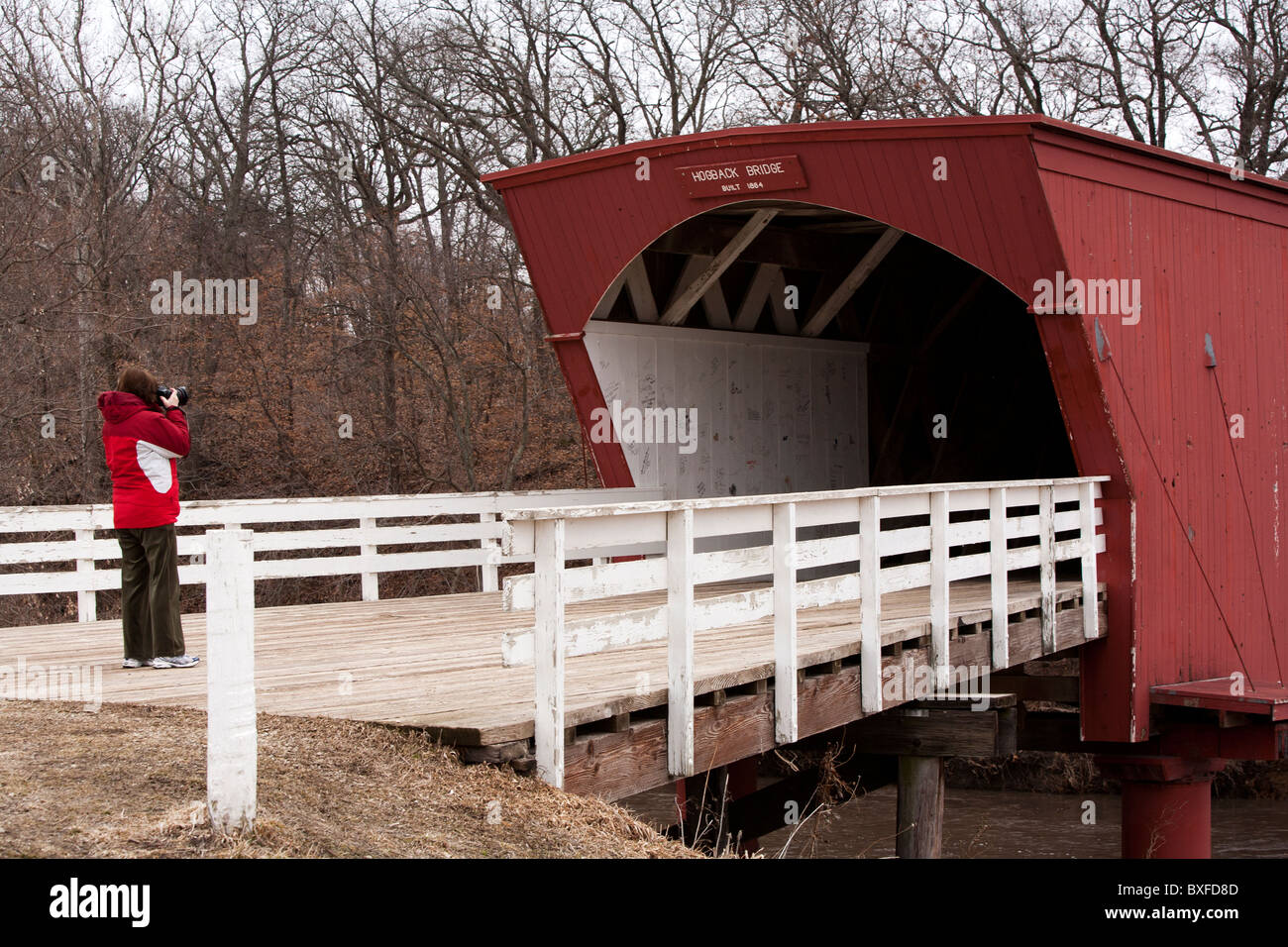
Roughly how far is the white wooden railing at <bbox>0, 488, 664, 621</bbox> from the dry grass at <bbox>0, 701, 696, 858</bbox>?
2.77 metres

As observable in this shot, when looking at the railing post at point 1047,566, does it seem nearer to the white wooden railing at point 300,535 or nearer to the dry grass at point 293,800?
the white wooden railing at point 300,535

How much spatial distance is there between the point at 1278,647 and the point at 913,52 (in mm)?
17006

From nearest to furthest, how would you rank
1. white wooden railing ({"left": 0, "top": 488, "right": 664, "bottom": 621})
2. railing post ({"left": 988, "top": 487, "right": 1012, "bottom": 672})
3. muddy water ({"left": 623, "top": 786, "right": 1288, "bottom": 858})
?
1. railing post ({"left": 988, "top": 487, "right": 1012, "bottom": 672})
2. white wooden railing ({"left": 0, "top": 488, "right": 664, "bottom": 621})
3. muddy water ({"left": 623, "top": 786, "right": 1288, "bottom": 858})

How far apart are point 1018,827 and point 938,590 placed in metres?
13.0

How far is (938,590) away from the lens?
9.27 metres

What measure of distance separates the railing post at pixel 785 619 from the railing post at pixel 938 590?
1.97 m

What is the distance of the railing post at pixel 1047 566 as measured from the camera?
10.9 meters

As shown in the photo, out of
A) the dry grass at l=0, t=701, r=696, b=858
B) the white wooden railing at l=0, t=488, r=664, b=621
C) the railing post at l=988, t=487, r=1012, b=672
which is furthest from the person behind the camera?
the white wooden railing at l=0, t=488, r=664, b=621

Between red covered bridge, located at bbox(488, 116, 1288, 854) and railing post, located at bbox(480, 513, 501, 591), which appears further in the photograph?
railing post, located at bbox(480, 513, 501, 591)

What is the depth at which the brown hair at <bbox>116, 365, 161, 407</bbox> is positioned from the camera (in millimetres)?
8273

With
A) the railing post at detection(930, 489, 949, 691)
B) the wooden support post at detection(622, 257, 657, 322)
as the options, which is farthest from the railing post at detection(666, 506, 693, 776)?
the wooden support post at detection(622, 257, 657, 322)

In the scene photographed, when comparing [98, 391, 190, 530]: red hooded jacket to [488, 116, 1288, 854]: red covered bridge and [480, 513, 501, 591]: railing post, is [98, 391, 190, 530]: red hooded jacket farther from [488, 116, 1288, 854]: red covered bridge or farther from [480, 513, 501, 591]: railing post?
[488, 116, 1288, 854]: red covered bridge

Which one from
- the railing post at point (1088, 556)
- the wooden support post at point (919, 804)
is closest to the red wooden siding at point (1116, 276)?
the railing post at point (1088, 556)
